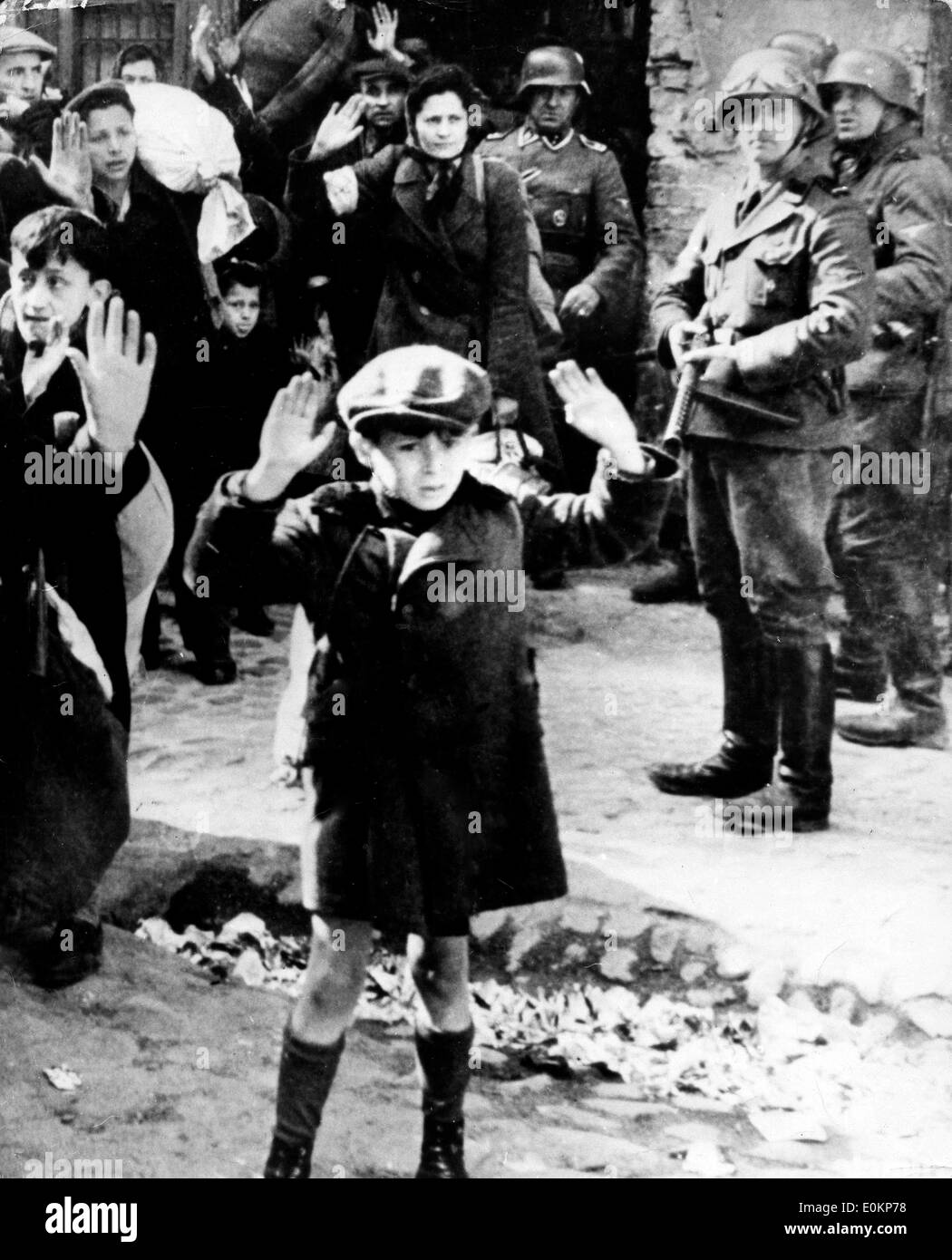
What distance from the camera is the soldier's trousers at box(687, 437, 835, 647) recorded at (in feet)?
13.5

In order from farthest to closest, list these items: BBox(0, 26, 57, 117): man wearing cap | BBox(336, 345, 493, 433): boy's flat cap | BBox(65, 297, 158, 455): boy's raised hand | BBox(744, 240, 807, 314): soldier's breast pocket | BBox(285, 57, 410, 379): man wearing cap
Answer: BBox(0, 26, 57, 117): man wearing cap, BBox(65, 297, 158, 455): boy's raised hand, BBox(285, 57, 410, 379): man wearing cap, BBox(744, 240, 807, 314): soldier's breast pocket, BBox(336, 345, 493, 433): boy's flat cap

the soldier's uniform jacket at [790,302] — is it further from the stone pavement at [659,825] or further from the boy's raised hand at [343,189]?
the boy's raised hand at [343,189]

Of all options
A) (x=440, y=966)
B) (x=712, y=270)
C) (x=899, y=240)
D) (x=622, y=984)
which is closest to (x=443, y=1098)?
(x=440, y=966)

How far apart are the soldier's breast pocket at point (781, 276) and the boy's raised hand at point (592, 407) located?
455 millimetres

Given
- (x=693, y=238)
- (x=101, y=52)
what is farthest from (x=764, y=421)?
(x=101, y=52)

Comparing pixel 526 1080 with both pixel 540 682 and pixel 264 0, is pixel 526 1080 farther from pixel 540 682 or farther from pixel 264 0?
pixel 264 0

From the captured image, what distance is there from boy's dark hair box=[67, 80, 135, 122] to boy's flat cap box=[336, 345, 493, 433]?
3.58 ft

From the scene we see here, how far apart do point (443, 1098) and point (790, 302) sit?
7.29 feet

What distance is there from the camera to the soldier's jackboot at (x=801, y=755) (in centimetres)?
Result: 415

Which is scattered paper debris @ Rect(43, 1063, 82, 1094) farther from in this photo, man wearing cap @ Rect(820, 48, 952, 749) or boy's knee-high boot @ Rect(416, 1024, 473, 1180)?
man wearing cap @ Rect(820, 48, 952, 749)

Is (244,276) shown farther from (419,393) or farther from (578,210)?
(578,210)

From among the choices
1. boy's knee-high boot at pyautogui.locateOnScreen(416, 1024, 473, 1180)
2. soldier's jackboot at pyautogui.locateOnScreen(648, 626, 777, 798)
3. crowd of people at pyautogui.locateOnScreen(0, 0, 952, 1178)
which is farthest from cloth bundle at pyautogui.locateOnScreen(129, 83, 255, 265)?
boy's knee-high boot at pyautogui.locateOnScreen(416, 1024, 473, 1180)

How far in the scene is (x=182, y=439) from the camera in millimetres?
4324

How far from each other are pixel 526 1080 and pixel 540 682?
41.1 inches
